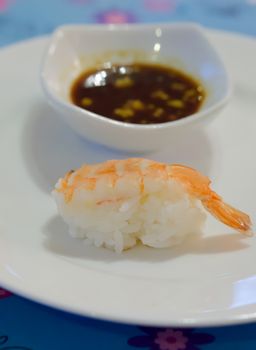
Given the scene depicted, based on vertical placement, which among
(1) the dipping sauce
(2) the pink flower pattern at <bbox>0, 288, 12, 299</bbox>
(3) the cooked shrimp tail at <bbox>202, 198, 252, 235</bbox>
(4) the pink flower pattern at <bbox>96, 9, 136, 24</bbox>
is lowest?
(2) the pink flower pattern at <bbox>0, 288, 12, 299</bbox>

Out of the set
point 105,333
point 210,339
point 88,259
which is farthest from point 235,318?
point 88,259

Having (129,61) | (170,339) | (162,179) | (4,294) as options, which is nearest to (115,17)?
(129,61)

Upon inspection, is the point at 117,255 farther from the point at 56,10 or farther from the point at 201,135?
the point at 56,10

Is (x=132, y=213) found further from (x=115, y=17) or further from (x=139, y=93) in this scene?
(x=115, y=17)

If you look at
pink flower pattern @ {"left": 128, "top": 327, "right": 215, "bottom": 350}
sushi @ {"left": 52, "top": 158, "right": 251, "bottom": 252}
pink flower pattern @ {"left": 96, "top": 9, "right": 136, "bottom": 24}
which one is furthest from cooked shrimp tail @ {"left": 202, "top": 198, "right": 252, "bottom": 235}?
pink flower pattern @ {"left": 96, "top": 9, "right": 136, "bottom": 24}

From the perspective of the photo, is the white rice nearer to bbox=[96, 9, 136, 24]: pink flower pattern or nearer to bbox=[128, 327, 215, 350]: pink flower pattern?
bbox=[128, 327, 215, 350]: pink flower pattern

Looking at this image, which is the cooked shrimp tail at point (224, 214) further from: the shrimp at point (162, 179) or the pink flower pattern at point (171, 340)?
the pink flower pattern at point (171, 340)
